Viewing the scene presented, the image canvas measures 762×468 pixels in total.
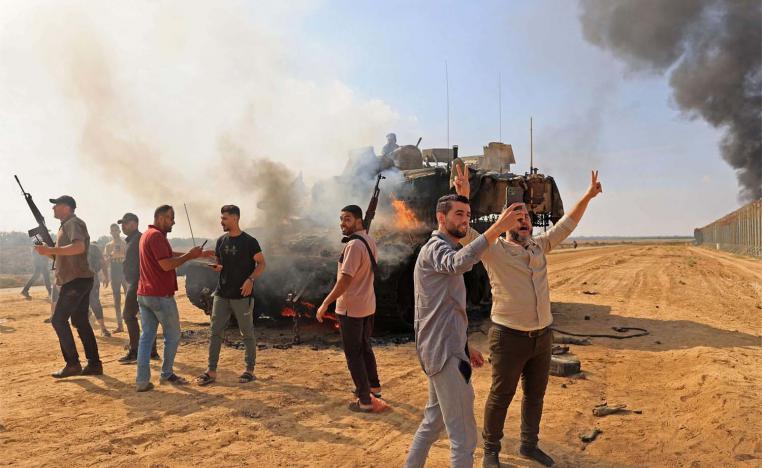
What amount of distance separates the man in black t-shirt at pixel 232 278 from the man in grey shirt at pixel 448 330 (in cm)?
349

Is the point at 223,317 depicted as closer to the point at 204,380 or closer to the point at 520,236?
the point at 204,380

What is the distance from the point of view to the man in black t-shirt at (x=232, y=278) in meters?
6.29

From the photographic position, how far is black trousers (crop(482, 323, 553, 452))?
3.85 m

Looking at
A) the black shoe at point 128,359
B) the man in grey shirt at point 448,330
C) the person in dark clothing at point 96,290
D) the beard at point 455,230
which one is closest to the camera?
the man in grey shirt at point 448,330

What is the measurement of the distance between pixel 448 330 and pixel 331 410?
9.03 feet

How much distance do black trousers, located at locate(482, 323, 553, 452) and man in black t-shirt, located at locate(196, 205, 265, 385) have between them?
334cm

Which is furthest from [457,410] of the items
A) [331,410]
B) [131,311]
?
[131,311]

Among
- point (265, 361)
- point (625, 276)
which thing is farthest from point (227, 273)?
point (625, 276)

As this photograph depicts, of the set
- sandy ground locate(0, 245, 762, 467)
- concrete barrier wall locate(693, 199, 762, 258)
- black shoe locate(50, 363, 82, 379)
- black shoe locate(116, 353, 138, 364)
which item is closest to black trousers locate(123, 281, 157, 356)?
black shoe locate(116, 353, 138, 364)

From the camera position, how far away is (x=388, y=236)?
1049cm

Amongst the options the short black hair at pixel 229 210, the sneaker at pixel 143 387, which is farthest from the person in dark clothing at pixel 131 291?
the short black hair at pixel 229 210

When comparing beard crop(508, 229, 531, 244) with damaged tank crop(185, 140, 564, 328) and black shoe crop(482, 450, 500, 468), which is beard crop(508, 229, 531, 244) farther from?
damaged tank crop(185, 140, 564, 328)

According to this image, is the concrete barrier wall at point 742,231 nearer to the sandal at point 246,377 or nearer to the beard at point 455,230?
the sandal at point 246,377

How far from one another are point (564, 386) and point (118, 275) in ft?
26.6
